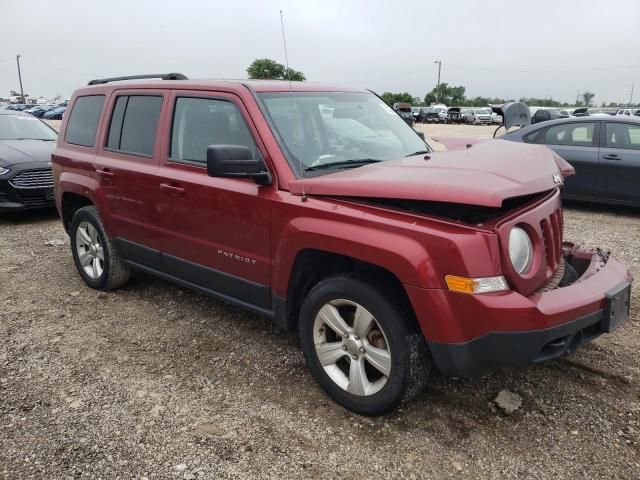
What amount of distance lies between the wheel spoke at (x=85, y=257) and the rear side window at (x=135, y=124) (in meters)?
1.13

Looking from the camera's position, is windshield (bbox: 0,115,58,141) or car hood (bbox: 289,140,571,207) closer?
car hood (bbox: 289,140,571,207)

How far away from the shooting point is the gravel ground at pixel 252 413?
8.29ft

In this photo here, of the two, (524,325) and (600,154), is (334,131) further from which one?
(600,154)

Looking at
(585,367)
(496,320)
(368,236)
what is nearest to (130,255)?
(368,236)

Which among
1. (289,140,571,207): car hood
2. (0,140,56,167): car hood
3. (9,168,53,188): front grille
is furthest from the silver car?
(289,140,571,207): car hood

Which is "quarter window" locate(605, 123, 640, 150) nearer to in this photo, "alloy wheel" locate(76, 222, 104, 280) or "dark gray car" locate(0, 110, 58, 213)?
"alloy wheel" locate(76, 222, 104, 280)

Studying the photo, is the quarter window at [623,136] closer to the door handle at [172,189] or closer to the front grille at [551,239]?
the front grille at [551,239]

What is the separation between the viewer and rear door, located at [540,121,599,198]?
24.8 ft

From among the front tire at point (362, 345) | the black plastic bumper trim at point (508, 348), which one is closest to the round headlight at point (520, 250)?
the black plastic bumper trim at point (508, 348)

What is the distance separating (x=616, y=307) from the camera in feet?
8.73

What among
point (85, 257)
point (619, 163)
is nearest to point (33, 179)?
point (85, 257)

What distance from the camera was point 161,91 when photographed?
390 cm

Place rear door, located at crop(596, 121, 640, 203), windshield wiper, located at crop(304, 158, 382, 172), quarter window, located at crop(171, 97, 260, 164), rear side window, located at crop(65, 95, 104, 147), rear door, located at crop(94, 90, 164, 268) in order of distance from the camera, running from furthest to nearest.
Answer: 1. rear door, located at crop(596, 121, 640, 203)
2. rear side window, located at crop(65, 95, 104, 147)
3. rear door, located at crop(94, 90, 164, 268)
4. quarter window, located at crop(171, 97, 260, 164)
5. windshield wiper, located at crop(304, 158, 382, 172)

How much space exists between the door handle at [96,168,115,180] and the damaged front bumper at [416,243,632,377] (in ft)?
9.69
